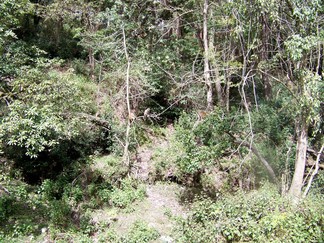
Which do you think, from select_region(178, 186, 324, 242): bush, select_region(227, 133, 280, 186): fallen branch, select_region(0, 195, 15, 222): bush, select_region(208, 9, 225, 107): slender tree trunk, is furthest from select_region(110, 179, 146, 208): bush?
select_region(208, 9, 225, 107): slender tree trunk

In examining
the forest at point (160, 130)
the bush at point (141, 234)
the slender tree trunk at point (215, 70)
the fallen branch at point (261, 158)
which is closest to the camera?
the forest at point (160, 130)

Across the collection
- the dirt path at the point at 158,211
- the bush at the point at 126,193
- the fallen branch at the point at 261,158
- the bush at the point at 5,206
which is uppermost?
the fallen branch at the point at 261,158

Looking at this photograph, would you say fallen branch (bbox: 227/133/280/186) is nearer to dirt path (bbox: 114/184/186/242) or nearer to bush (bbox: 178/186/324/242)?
bush (bbox: 178/186/324/242)

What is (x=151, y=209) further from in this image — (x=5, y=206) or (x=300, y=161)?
(x=300, y=161)

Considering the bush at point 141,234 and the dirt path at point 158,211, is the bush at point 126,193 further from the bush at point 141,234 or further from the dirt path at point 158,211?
the bush at point 141,234

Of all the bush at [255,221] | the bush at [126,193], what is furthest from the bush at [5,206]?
the bush at [255,221]

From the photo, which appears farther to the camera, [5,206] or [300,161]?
[300,161]

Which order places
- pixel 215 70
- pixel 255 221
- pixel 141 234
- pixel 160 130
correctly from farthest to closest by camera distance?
1. pixel 160 130
2. pixel 215 70
3. pixel 141 234
4. pixel 255 221

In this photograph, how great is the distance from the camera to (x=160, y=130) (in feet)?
36.0

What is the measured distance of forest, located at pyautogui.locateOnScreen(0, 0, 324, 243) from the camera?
6.58 metres

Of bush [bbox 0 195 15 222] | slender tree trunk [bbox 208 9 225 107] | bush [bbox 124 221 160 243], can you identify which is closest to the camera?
bush [bbox 124 221 160 243]

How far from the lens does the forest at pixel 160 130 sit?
6.58 metres

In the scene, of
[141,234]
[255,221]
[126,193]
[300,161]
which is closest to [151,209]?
[126,193]

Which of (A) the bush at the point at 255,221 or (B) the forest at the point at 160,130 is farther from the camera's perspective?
(B) the forest at the point at 160,130
